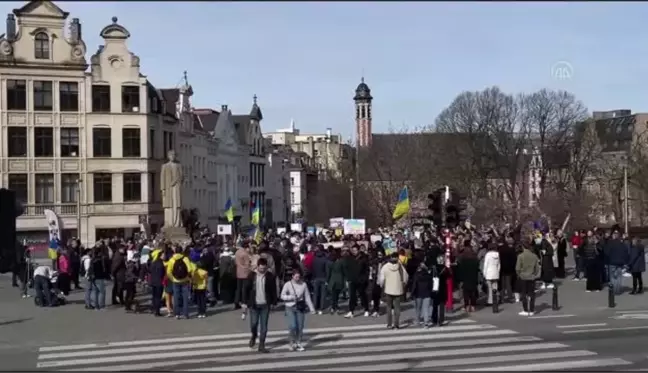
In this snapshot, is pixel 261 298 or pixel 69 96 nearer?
pixel 261 298

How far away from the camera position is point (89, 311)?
23.6 metres

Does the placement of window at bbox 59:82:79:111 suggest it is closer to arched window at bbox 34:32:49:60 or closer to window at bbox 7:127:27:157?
arched window at bbox 34:32:49:60

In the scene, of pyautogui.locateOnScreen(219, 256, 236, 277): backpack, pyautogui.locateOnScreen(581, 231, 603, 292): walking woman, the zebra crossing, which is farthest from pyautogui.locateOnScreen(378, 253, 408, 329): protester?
pyautogui.locateOnScreen(581, 231, 603, 292): walking woman

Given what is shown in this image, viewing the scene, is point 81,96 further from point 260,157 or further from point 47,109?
point 260,157

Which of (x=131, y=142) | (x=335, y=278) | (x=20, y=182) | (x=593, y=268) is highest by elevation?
(x=131, y=142)

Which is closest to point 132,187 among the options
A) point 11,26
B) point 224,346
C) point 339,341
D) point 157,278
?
point 11,26

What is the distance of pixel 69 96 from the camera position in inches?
2280

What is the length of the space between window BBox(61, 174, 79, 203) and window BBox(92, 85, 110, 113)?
183 inches

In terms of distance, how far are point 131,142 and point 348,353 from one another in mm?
46087

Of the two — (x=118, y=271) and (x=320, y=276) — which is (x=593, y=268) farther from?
(x=118, y=271)

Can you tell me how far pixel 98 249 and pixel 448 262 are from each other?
981 centimetres

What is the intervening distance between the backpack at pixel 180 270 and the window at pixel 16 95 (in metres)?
39.0

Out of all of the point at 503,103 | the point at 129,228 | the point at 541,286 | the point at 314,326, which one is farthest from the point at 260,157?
the point at 314,326

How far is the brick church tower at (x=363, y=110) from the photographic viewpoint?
145 meters
